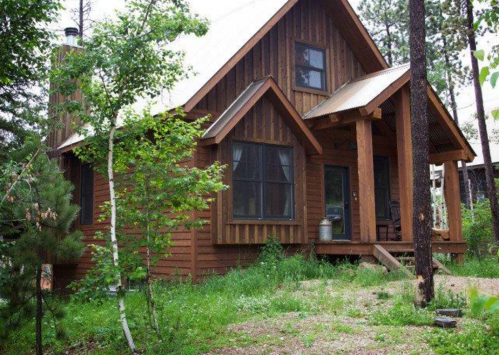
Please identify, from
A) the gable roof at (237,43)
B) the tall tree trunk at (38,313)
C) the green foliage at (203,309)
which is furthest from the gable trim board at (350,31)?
the tall tree trunk at (38,313)

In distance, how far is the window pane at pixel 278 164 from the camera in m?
12.0

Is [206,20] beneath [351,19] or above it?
beneath

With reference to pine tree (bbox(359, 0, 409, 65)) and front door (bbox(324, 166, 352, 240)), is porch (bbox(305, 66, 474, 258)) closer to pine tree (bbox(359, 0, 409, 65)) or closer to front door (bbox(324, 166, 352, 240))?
front door (bbox(324, 166, 352, 240))

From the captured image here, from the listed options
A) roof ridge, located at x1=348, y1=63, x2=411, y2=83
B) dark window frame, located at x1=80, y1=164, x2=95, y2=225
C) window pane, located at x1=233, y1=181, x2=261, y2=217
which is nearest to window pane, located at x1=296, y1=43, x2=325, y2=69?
roof ridge, located at x1=348, y1=63, x2=411, y2=83

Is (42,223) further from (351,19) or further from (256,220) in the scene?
(351,19)

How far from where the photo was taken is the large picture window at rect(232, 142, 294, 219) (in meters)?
11.5

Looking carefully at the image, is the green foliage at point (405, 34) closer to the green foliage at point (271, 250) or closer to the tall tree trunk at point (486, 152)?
the tall tree trunk at point (486, 152)

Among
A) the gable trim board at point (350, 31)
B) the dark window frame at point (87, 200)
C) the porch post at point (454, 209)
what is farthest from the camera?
the dark window frame at point (87, 200)

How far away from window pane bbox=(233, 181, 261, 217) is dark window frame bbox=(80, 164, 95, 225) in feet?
16.3

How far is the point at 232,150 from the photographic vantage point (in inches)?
452

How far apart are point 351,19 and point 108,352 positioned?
10.5 metres

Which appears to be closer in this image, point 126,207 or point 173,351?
point 173,351

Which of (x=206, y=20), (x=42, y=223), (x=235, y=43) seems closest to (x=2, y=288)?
(x=42, y=223)

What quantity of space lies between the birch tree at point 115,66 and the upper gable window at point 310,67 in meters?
6.86
